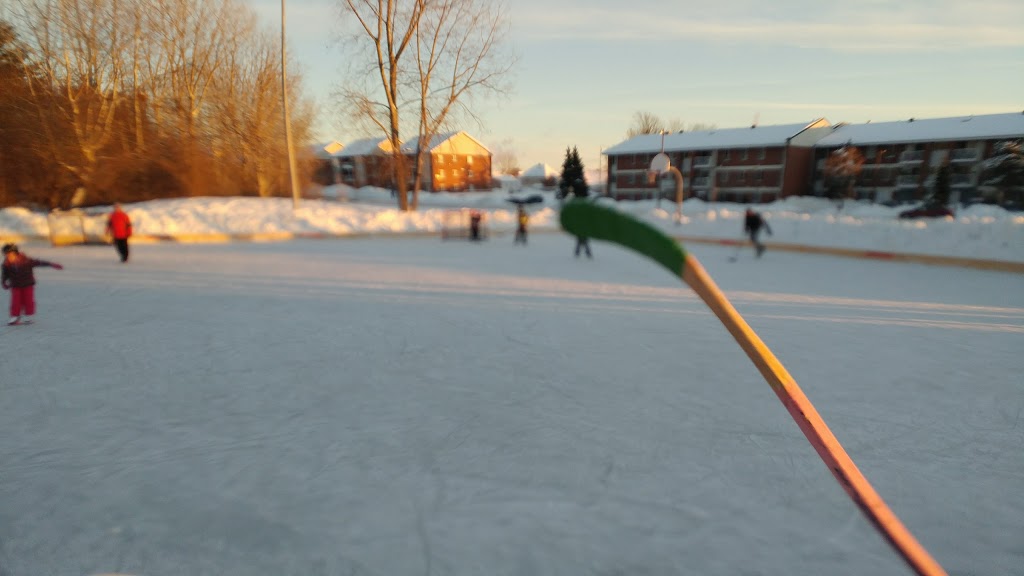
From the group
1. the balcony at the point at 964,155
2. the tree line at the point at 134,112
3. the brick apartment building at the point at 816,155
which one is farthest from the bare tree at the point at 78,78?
the balcony at the point at 964,155

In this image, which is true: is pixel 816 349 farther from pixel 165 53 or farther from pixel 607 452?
pixel 165 53

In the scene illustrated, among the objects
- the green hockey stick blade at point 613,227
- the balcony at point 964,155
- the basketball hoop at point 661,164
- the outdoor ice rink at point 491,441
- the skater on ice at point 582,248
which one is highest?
the balcony at point 964,155

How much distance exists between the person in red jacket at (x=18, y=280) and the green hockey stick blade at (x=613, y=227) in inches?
321

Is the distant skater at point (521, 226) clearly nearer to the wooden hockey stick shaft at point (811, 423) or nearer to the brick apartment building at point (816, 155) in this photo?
the wooden hockey stick shaft at point (811, 423)

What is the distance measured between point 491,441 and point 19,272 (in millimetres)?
7389

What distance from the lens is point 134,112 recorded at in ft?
81.6

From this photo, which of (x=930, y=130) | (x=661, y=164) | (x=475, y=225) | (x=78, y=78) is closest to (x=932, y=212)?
(x=930, y=130)

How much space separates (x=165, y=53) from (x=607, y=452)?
31947 mm

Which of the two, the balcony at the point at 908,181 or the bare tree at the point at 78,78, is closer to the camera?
the bare tree at the point at 78,78

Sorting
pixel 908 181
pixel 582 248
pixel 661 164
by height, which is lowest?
pixel 582 248

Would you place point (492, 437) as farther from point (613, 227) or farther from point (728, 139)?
point (728, 139)

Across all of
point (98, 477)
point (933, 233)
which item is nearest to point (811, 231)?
point (933, 233)

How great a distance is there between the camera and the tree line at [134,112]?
66.0ft

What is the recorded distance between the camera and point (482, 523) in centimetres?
268
